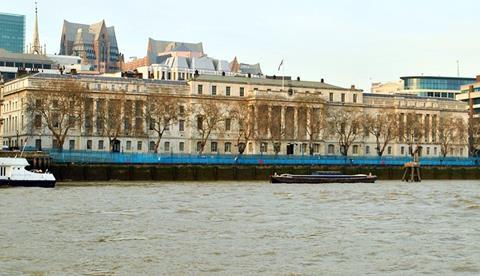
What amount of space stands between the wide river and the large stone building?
69.7 meters

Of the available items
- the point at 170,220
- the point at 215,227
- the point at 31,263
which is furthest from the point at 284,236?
the point at 31,263

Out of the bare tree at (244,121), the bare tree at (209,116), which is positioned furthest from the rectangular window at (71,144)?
the bare tree at (244,121)

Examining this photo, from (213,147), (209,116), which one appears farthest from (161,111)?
(213,147)

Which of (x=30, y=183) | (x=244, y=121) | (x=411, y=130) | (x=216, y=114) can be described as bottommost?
(x=30, y=183)

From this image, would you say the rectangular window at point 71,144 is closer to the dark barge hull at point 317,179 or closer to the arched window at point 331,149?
the dark barge hull at point 317,179

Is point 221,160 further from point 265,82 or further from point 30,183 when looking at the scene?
point 265,82

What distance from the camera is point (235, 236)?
4675 centimetres

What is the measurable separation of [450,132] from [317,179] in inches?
2509

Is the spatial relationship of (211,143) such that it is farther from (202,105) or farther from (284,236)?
(284,236)

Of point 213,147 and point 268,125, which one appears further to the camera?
point 213,147

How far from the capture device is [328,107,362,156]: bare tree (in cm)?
15812

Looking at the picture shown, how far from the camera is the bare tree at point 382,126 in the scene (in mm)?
158600

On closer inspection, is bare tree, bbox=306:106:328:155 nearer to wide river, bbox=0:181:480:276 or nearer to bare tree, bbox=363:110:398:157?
bare tree, bbox=363:110:398:157

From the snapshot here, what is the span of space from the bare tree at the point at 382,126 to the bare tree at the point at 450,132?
1031cm
